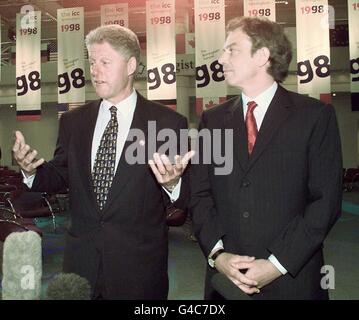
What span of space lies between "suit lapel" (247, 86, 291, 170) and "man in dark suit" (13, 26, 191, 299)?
30 cm

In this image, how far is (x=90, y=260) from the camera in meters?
1.62

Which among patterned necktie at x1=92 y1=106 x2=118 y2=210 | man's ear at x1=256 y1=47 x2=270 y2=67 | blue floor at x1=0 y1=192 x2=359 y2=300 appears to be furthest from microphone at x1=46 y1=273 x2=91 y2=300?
blue floor at x1=0 y1=192 x2=359 y2=300

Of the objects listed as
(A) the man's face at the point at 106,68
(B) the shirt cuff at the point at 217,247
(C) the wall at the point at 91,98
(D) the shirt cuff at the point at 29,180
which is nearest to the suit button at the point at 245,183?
(B) the shirt cuff at the point at 217,247

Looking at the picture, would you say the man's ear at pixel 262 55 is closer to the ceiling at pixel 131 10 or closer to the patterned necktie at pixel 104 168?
the patterned necktie at pixel 104 168

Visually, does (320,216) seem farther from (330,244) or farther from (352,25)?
(352,25)

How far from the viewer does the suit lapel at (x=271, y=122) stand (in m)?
1.52

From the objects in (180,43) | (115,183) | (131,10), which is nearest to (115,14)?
(180,43)

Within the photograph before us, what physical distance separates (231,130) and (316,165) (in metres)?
0.33

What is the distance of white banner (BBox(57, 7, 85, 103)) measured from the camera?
7445 millimetres

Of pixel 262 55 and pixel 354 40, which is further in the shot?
pixel 354 40

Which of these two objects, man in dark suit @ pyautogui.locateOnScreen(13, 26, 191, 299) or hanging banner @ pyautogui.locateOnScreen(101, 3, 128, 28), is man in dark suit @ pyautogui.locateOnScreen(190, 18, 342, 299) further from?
hanging banner @ pyautogui.locateOnScreen(101, 3, 128, 28)

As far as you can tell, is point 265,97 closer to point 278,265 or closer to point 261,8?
point 278,265

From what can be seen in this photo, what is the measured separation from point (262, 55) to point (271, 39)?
74mm

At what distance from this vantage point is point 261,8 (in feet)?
21.0
